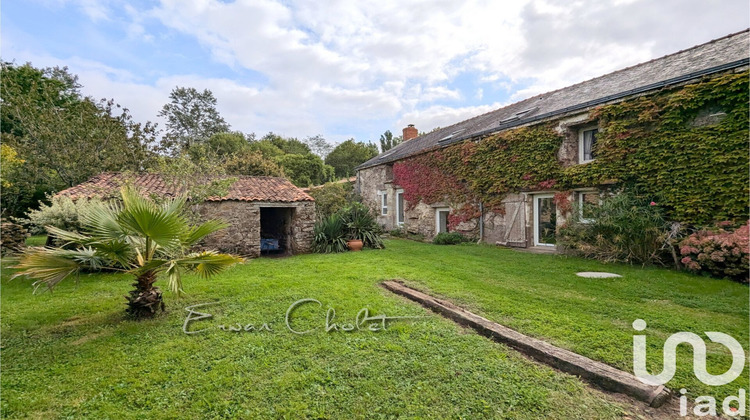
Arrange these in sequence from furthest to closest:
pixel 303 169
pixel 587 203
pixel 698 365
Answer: pixel 303 169 < pixel 587 203 < pixel 698 365

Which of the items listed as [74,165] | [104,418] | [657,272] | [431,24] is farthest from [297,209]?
[74,165]

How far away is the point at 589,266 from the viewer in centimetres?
763

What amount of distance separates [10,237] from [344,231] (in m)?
10.7

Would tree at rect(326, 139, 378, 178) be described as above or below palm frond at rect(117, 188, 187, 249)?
above

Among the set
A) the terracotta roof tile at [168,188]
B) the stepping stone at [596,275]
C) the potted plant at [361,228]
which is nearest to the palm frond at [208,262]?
the terracotta roof tile at [168,188]

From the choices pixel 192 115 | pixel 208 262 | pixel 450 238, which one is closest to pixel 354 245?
pixel 450 238

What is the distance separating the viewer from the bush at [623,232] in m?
7.58

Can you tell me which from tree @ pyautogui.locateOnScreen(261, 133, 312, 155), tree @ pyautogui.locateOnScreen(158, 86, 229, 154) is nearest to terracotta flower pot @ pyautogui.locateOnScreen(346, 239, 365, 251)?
tree @ pyautogui.locateOnScreen(261, 133, 312, 155)

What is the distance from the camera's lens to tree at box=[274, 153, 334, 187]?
27.5 meters

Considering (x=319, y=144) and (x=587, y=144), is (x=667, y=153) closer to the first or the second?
(x=587, y=144)

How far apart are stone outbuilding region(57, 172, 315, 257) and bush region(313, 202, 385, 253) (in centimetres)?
42

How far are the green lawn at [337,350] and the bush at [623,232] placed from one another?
1.40m

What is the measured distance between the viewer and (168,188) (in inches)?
380

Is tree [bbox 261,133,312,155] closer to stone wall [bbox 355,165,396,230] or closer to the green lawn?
stone wall [bbox 355,165,396,230]
